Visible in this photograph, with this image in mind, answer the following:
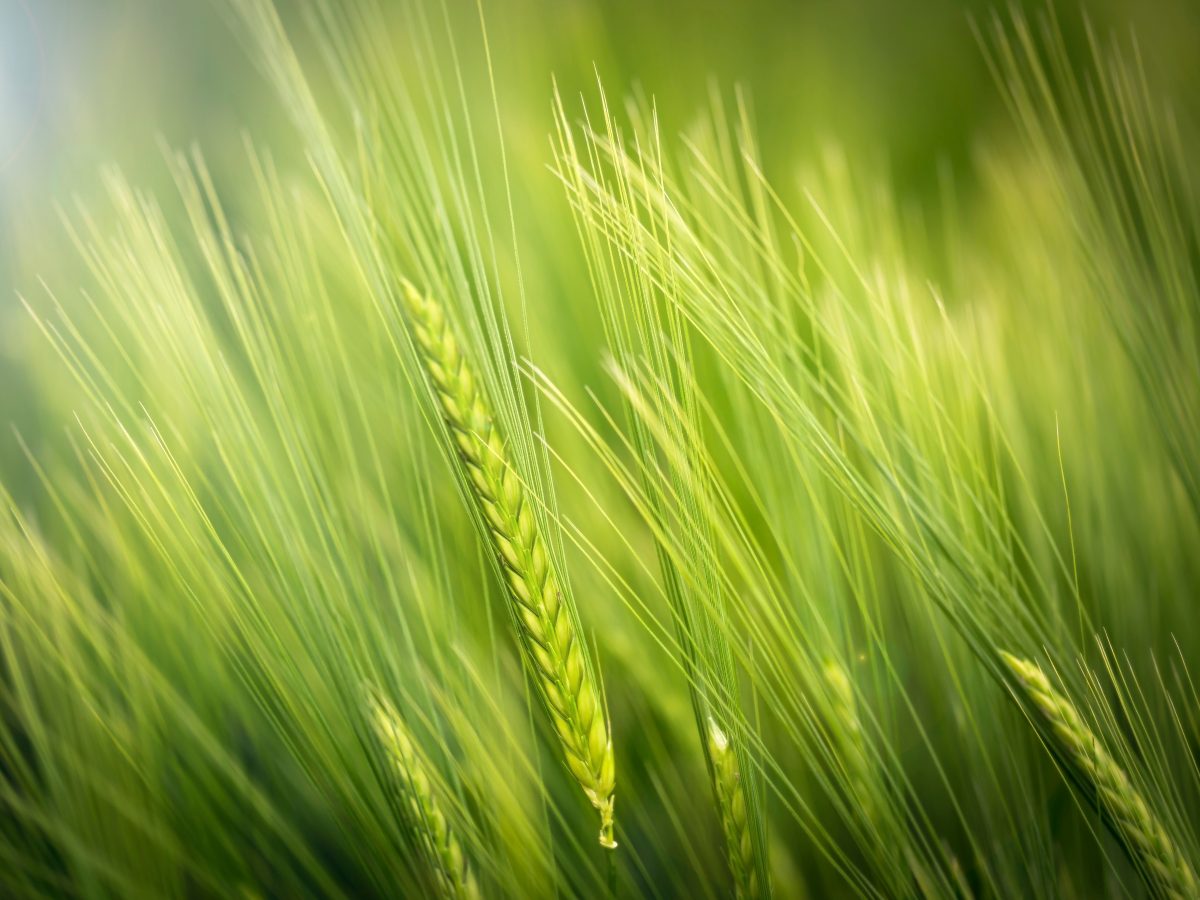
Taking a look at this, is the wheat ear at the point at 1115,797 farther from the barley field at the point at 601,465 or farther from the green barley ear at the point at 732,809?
the green barley ear at the point at 732,809

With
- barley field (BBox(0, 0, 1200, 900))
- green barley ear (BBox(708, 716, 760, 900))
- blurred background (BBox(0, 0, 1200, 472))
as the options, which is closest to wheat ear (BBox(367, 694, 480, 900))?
barley field (BBox(0, 0, 1200, 900))

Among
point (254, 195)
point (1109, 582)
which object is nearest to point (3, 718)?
point (254, 195)

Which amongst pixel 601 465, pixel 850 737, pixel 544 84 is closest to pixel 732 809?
pixel 850 737

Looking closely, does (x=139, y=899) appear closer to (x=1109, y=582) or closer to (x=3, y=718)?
(x=3, y=718)

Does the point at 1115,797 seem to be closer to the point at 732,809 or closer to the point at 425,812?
the point at 732,809

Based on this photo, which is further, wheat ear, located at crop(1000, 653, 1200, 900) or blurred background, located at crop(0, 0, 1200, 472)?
blurred background, located at crop(0, 0, 1200, 472)

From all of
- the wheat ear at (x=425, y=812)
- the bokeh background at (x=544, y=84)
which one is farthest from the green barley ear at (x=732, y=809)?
the bokeh background at (x=544, y=84)

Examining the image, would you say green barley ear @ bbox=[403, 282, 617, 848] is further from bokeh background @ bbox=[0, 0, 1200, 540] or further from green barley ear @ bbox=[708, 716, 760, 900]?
bokeh background @ bbox=[0, 0, 1200, 540]
